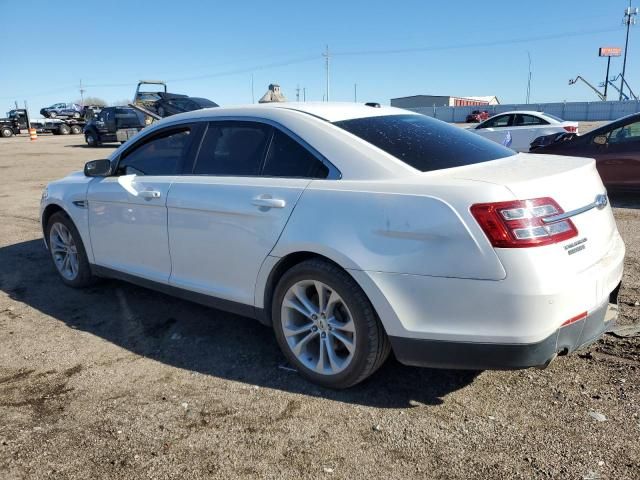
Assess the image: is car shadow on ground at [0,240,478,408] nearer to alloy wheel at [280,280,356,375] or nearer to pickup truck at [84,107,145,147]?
alloy wheel at [280,280,356,375]

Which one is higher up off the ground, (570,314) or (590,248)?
(590,248)

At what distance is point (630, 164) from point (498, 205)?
22.4 feet

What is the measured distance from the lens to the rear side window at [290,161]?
3207mm

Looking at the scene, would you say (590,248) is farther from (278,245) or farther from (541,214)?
(278,245)

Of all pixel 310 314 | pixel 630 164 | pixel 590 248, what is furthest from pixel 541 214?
pixel 630 164

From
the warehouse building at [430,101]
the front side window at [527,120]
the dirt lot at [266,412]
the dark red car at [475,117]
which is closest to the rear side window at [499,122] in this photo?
the front side window at [527,120]

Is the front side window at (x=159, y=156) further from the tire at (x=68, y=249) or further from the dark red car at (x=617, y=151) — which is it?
the dark red car at (x=617, y=151)

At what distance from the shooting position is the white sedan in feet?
8.41

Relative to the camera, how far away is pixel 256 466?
8.34 feet

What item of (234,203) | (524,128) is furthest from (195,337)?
(524,128)

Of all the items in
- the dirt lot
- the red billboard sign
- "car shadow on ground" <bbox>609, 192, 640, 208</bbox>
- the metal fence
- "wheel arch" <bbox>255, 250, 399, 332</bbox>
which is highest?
the red billboard sign

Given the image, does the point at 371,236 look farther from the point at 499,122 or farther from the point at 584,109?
the point at 584,109

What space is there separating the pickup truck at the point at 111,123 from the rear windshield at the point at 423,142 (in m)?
22.8

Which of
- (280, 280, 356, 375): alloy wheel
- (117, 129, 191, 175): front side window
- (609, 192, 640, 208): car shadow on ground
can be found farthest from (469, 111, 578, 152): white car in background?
(280, 280, 356, 375): alloy wheel
